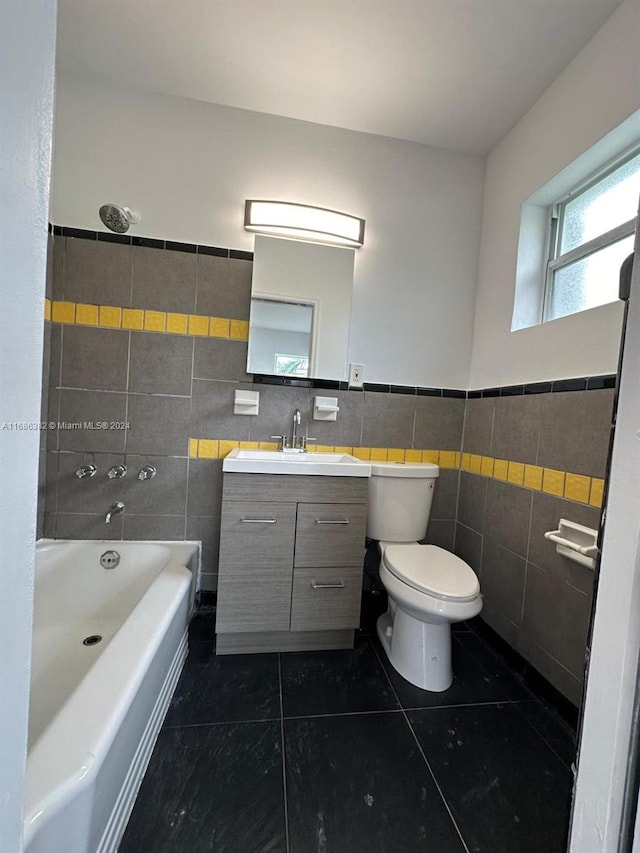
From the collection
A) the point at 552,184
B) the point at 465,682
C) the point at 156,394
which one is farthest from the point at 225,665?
the point at 552,184

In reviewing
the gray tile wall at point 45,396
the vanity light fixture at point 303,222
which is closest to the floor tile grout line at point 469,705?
the gray tile wall at point 45,396

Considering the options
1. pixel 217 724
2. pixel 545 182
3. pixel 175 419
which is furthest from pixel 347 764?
pixel 545 182

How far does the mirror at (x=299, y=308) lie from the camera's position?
5.84 ft

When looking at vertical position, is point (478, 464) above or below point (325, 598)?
above

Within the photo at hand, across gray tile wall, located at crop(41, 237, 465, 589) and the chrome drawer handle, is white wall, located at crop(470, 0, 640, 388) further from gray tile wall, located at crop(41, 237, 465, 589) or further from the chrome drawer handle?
the chrome drawer handle

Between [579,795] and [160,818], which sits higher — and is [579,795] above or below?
above

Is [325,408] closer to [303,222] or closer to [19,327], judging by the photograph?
[303,222]

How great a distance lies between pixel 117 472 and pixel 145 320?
729mm

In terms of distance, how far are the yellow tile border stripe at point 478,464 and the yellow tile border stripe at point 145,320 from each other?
54 centimetres

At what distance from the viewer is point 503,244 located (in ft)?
5.94

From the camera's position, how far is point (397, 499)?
1.68 metres

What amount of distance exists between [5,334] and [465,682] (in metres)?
1.82

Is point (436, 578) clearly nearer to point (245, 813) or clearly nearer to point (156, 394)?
point (245, 813)

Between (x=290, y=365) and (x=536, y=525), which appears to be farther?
(x=290, y=365)
